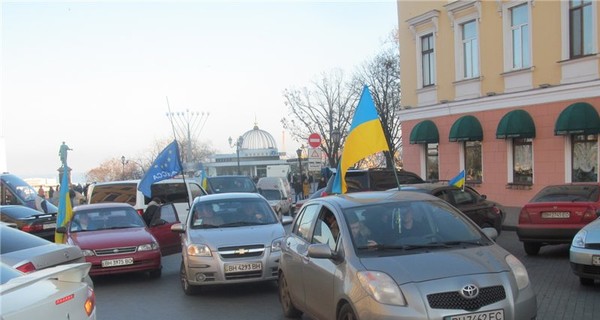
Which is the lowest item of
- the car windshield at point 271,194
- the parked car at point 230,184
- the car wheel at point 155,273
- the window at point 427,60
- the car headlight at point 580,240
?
the car wheel at point 155,273

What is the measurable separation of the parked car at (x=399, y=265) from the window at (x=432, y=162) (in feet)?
63.9

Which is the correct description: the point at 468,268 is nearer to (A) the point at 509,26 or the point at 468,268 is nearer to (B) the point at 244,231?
(B) the point at 244,231

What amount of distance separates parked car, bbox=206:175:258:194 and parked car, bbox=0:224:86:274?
52.4ft

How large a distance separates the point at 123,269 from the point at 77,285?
21.2 ft

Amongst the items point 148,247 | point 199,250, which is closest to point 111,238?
point 148,247

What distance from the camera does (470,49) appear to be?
23.7 meters

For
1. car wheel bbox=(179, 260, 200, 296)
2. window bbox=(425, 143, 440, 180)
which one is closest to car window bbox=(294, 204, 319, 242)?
car wheel bbox=(179, 260, 200, 296)

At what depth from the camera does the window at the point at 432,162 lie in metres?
25.7

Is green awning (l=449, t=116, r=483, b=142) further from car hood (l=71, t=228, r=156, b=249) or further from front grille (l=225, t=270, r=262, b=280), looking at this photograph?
front grille (l=225, t=270, r=262, b=280)

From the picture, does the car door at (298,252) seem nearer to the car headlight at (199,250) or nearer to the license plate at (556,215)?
the car headlight at (199,250)

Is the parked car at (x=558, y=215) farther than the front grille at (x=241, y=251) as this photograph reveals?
Yes

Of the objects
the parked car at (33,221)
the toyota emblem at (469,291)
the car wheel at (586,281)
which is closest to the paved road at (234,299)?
the car wheel at (586,281)

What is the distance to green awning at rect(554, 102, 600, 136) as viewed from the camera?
61.2ft

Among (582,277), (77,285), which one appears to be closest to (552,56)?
(582,277)
